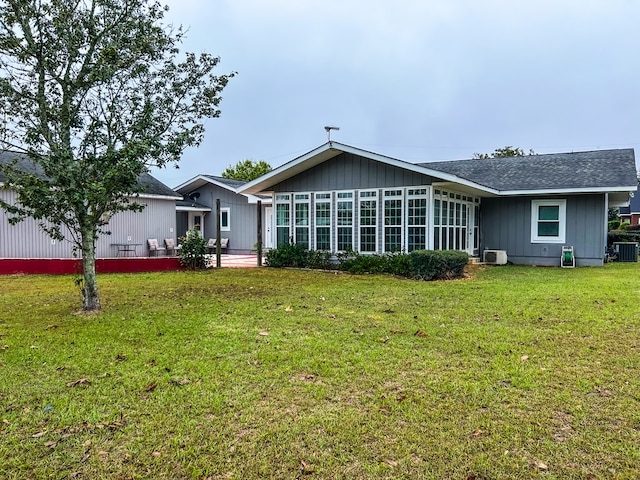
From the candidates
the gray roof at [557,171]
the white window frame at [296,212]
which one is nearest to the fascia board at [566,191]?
the gray roof at [557,171]

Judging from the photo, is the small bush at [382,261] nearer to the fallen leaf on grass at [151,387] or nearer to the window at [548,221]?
the window at [548,221]

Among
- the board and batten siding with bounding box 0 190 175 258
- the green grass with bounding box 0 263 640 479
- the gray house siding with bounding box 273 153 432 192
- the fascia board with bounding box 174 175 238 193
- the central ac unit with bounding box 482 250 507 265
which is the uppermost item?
the fascia board with bounding box 174 175 238 193

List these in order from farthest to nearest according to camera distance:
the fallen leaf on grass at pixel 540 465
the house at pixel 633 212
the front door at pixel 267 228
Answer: the house at pixel 633 212, the front door at pixel 267 228, the fallen leaf on grass at pixel 540 465

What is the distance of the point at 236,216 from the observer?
2136 cm

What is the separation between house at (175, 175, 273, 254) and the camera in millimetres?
20875

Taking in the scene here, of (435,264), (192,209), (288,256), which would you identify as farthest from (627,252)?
(192,209)

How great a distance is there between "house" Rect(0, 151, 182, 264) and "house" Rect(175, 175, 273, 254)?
1664 millimetres

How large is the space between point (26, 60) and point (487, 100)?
2591cm

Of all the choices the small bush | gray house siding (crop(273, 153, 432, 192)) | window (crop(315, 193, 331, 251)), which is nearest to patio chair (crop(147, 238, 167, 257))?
the small bush

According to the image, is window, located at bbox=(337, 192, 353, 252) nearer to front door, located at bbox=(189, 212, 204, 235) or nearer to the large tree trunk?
the large tree trunk

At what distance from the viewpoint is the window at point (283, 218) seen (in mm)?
15070

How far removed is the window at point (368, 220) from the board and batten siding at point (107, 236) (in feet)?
21.0

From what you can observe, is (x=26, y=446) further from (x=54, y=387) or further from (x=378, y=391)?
(x=378, y=391)

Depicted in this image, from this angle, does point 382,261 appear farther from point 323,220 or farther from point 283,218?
point 283,218
